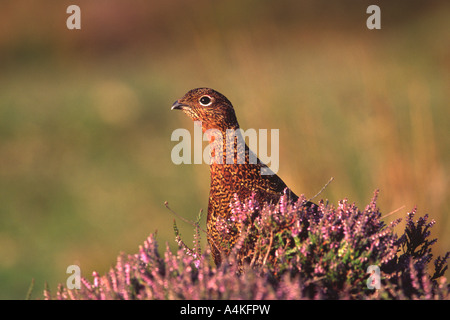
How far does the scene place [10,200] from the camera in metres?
10.7

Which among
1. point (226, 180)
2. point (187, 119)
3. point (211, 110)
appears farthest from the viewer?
point (187, 119)

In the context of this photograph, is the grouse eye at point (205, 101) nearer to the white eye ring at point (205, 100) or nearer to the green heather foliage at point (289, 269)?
the white eye ring at point (205, 100)

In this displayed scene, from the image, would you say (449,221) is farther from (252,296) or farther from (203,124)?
(252,296)

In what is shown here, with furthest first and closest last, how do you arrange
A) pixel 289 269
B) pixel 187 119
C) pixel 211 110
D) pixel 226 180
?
pixel 187 119
pixel 211 110
pixel 226 180
pixel 289 269

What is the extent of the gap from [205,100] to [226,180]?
0.66m

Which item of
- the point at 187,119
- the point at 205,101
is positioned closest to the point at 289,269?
the point at 205,101

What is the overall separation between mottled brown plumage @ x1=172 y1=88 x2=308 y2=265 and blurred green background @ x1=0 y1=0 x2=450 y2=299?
0.78 metres

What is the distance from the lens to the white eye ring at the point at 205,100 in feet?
12.3

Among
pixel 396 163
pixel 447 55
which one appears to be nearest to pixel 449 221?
pixel 396 163

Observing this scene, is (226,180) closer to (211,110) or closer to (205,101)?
(211,110)

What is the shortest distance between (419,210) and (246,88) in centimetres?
209

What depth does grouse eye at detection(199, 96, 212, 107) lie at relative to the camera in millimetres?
3738

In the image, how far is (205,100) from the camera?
3775 millimetres

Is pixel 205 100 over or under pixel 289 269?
over
